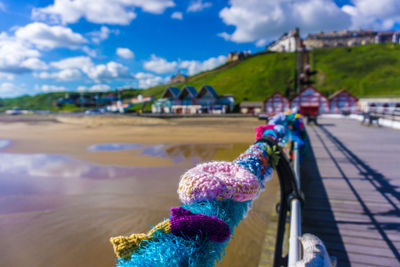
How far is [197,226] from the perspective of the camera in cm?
79

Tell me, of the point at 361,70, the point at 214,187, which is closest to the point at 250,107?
the point at 361,70

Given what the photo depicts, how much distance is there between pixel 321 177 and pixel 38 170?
13358mm

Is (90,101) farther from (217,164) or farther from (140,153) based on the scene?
(217,164)

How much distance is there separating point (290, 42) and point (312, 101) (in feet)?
281

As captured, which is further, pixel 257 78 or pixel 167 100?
pixel 257 78

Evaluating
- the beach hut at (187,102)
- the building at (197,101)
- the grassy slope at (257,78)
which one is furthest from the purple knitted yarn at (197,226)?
the grassy slope at (257,78)

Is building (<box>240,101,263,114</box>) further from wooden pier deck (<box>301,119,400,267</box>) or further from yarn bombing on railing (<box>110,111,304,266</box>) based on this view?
yarn bombing on railing (<box>110,111,304,266</box>)

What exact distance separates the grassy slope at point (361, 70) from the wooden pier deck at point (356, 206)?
68.4 m

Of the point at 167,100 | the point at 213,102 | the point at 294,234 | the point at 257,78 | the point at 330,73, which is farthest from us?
the point at 257,78

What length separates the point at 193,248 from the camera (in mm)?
736

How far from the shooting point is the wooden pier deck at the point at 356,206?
2813mm

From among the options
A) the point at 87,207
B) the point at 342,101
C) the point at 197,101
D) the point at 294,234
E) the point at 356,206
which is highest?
the point at 197,101

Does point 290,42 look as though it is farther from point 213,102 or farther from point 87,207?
point 87,207

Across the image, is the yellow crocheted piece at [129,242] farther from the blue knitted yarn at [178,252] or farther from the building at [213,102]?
the building at [213,102]
